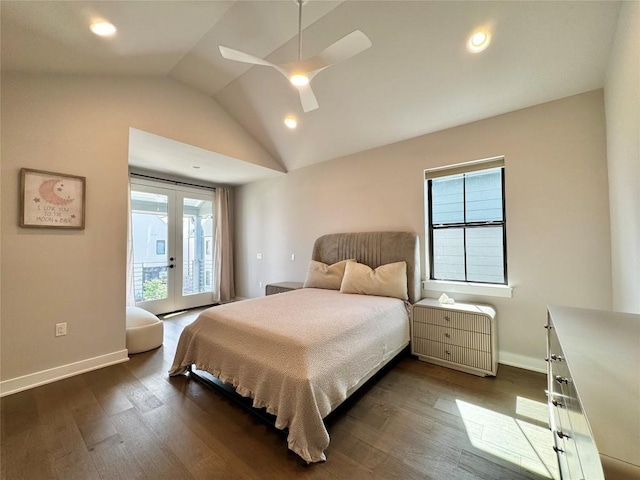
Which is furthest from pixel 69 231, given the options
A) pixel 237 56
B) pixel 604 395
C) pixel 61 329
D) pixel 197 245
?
pixel 604 395

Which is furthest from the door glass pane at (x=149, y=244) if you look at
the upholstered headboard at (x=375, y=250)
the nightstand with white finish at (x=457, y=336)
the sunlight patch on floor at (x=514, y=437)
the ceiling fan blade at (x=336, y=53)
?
the sunlight patch on floor at (x=514, y=437)

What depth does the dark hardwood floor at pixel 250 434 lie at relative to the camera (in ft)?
4.63

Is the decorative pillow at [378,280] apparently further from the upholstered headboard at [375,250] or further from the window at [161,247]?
the window at [161,247]

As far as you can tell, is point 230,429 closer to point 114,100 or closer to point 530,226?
point 530,226

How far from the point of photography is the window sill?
264 cm

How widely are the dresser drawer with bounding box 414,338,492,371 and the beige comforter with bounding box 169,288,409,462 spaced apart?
0.26m

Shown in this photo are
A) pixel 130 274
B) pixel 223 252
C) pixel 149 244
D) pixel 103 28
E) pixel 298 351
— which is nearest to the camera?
pixel 298 351

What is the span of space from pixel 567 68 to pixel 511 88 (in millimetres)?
377

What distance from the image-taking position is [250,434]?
1.68 metres

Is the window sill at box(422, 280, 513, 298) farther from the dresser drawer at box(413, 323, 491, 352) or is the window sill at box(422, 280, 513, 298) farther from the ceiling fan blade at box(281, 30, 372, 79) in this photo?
the ceiling fan blade at box(281, 30, 372, 79)

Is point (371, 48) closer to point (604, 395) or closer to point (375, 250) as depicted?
point (375, 250)

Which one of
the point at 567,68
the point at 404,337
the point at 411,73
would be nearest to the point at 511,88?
the point at 567,68

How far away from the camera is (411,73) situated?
2521 millimetres

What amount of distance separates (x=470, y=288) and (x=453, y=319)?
50 cm
